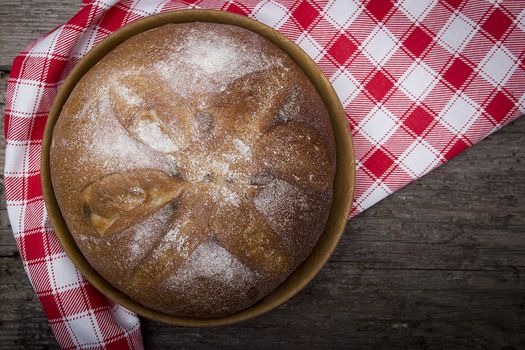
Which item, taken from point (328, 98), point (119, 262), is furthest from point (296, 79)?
point (119, 262)

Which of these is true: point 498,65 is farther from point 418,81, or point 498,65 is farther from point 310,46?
point 310,46

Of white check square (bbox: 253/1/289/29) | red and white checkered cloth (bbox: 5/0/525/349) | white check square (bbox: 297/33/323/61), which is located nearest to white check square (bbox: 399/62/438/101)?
red and white checkered cloth (bbox: 5/0/525/349)

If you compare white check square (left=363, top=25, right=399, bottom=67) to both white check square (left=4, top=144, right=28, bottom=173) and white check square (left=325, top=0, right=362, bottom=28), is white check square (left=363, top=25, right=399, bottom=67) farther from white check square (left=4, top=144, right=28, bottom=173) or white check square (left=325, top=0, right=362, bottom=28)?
white check square (left=4, top=144, right=28, bottom=173)

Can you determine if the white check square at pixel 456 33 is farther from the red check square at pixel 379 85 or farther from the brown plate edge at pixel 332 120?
the brown plate edge at pixel 332 120

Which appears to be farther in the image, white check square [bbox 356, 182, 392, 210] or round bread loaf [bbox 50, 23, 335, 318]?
white check square [bbox 356, 182, 392, 210]

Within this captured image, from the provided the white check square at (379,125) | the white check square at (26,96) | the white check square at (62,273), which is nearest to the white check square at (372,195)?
the white check square at (379,125)

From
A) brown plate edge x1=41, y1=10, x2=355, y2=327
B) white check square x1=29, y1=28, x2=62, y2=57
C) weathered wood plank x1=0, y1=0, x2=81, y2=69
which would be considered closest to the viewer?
brown plate edge x1=41, y1=10, x2=355, y2=327

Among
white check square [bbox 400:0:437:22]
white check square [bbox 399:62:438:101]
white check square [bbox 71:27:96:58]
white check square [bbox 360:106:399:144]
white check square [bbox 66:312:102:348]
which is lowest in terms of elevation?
white check square [bbox 66:312:102:348]
